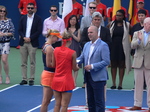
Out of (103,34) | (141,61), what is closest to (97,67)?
(141,61)

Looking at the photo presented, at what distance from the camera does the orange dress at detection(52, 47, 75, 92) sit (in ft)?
31.7

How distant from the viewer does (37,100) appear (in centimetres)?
1292

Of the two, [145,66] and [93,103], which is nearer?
[93,103]

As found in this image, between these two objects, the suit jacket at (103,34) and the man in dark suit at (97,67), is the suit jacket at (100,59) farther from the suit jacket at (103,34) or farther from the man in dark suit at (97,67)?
the suit jacket at (103,34)

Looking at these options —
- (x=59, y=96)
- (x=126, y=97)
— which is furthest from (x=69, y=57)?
(x=126, y=97)

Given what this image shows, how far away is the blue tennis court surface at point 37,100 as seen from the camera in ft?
39.4

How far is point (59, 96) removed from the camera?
32.4 ft

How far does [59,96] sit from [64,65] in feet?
2.11

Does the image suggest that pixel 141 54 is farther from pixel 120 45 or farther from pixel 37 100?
pixel 37 100

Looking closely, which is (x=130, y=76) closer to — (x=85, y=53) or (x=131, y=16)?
(x=131, y=16)

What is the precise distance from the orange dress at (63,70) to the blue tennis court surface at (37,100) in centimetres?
218

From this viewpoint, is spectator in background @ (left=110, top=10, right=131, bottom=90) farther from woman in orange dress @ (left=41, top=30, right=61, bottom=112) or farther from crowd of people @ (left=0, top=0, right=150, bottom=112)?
woman in orange dress @ (left=41, top=30, right=61, bottom=112)

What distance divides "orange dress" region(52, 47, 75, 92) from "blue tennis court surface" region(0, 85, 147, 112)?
7.17 feet

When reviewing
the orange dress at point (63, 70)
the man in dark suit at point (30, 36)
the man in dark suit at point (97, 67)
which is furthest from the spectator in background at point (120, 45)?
the orange dress at point (63, 70)
